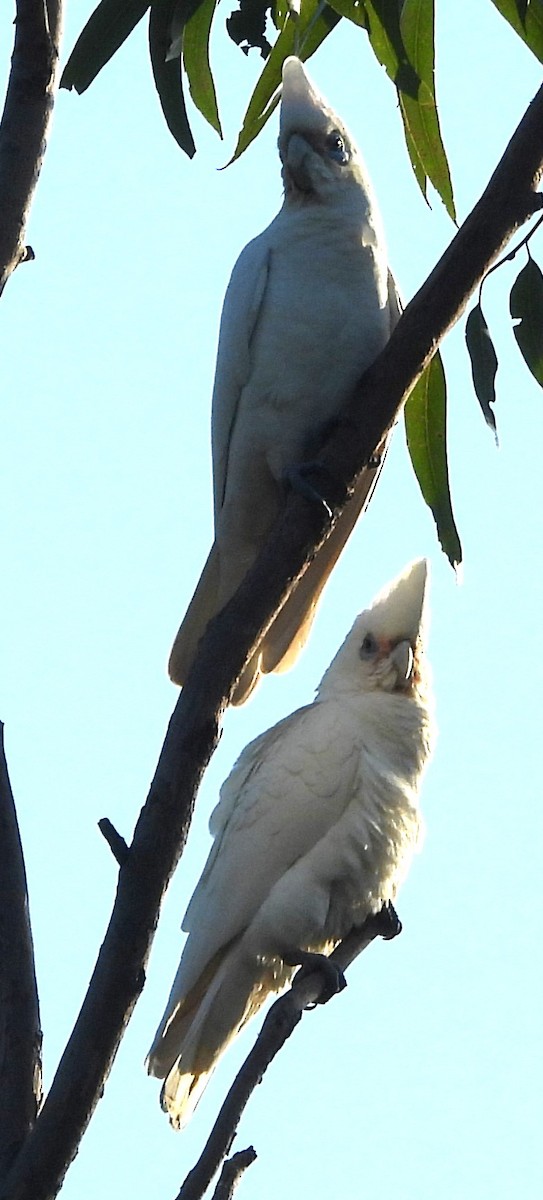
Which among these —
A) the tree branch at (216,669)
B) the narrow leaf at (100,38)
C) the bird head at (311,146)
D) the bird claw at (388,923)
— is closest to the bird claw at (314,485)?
the tree branch at (216,669)

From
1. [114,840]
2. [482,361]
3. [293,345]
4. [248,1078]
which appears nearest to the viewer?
[114,840]

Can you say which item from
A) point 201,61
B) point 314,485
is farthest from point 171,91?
point 314,485

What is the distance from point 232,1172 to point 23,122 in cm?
133

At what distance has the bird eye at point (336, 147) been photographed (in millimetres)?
2809

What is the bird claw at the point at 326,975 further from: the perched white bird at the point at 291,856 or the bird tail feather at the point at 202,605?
the bird tail feather at the point at 202,605

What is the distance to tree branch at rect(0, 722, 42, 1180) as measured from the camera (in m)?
1.72

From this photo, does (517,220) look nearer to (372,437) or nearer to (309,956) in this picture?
(372,437)

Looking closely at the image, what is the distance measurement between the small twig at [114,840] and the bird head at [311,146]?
152 cm

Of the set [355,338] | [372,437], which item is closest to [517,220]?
[372,437]

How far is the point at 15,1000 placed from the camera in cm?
177

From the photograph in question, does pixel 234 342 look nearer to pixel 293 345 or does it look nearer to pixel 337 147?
pixel 293 345

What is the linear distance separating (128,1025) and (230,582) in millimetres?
1216

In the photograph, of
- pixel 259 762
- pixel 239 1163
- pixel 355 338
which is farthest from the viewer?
pixel 259 762

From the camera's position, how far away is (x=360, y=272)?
268 cm
